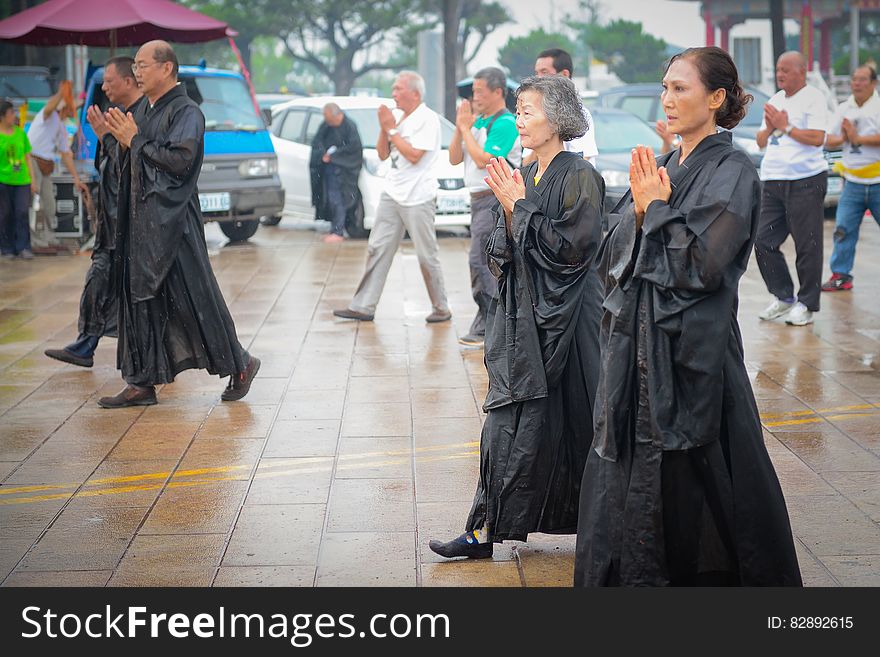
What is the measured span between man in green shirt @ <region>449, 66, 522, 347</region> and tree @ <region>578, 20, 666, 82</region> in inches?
1320

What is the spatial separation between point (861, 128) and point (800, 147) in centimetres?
168

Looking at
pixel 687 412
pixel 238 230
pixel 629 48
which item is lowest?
pixel 238 230

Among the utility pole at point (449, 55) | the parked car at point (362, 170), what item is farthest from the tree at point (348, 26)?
the parked car at point (362, 170)

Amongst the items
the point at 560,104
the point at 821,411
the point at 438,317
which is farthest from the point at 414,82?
the point at 560,104

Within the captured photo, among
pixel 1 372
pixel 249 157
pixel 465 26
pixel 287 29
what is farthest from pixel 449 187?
pixel 287 29

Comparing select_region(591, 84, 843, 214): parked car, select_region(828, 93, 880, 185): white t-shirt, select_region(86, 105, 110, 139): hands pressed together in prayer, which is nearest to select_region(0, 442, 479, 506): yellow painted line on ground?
select_region(86, 105, 110, 139): hands pressed together in prayer

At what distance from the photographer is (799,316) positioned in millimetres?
9328

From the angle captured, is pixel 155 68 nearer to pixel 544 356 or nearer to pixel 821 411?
pixel 544 356

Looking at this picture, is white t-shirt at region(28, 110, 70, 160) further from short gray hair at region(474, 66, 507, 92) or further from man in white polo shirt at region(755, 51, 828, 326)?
man in white polo shirt at region(755, 51, 828, 326)

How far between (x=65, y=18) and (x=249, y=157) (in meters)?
2.53

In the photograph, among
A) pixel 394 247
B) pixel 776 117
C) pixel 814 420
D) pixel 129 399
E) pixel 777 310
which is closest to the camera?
pixel 814 420

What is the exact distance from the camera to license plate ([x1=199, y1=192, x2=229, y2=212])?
14.2 meters

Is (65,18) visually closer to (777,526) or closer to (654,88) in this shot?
(654,88)

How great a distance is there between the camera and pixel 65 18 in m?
13.5
